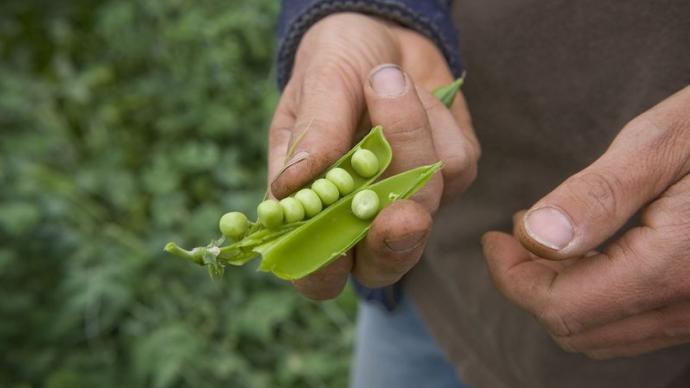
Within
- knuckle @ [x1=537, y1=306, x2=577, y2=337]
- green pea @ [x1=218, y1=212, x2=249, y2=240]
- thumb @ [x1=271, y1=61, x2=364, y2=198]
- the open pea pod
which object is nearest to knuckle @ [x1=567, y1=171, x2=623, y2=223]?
knuckle @ [x1=537, y1=306, x2=577, y2=337]

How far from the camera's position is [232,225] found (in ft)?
4.34

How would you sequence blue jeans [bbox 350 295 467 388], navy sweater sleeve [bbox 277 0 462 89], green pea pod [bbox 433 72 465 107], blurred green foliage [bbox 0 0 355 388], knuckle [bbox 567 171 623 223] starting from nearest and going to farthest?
knuckle [bbox 567 171 623 223] → green pea pod [bbox 433 72 465 107] → navy sweater sleeve [bbox 277 0 462 89] → blue jeans [bbox 350 295 467 388] → blurred green foliage [bbox 0 0 355 388]

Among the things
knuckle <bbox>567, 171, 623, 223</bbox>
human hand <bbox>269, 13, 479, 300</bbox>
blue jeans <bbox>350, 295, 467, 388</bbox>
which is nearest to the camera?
knuckle <bbox>567, 171, 623, 223</bbox>

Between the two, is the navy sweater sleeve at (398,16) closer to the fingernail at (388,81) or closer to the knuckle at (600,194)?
the fingernail at (388,81)

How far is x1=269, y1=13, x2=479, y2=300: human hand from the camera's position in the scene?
1.29m

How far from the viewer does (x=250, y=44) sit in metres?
4.31

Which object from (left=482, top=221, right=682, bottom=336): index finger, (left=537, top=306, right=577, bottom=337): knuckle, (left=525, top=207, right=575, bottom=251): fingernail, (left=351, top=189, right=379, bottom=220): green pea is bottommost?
(left=537, top=306, right=577, bottom=337): knuckle

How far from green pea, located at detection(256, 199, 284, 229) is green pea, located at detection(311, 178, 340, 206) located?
10 cm

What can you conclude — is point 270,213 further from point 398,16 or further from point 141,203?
point 141,203

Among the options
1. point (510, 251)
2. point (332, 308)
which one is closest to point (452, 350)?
point (510, 251)

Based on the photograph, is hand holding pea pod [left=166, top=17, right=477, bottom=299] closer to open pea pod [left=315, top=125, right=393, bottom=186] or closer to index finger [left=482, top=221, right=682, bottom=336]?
open pea pod [left=315, top=125, right=393, bottom=186]

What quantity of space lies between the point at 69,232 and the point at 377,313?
1941mm

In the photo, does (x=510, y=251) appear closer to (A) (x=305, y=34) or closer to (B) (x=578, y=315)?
(B) (x=578, y=315)

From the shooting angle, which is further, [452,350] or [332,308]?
[332,308]
